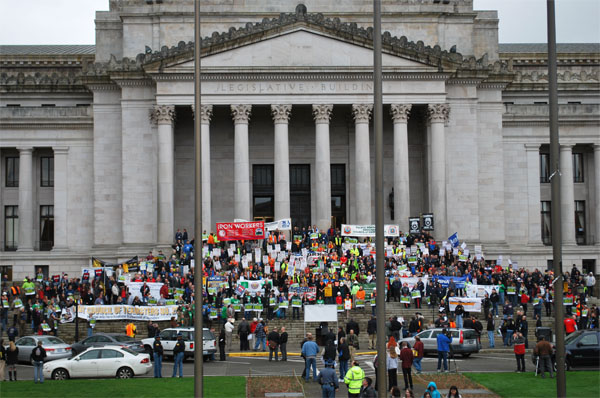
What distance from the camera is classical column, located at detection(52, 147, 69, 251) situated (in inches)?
2864

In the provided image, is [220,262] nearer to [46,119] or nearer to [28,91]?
[46,119]

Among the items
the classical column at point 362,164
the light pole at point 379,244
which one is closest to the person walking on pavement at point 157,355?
the light pole at point 379,244

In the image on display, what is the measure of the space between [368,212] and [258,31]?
51.4 ft

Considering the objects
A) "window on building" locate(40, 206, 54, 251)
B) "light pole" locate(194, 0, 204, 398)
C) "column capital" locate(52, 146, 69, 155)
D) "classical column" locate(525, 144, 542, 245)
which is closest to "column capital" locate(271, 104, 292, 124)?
"column capital" locate(52, 146, 69, 155)

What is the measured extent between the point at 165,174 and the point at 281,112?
9827 mm

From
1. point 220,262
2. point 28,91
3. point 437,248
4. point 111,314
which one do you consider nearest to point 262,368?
point 111,314

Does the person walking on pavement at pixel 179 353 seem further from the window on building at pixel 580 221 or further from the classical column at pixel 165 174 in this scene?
the window on building at pixel 580 221

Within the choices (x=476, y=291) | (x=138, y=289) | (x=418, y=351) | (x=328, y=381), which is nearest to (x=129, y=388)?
(x=328, y=381)

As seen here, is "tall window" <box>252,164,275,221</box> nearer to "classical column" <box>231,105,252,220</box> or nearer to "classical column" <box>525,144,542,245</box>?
"classical column" <box>231,105,252,220</box>

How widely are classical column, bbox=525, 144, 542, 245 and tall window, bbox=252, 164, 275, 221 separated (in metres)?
21.2

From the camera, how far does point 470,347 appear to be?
4434 cm

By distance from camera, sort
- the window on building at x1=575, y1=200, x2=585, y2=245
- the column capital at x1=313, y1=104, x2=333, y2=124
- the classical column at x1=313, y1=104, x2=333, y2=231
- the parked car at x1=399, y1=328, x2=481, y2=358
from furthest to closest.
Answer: the window on building at x1=575, y1=200, x2=585, y2=245 → the column capital at x1=313, y1=104, x2=333, y2=124 → the classical column at x1=313, y1=104, x2=333, y2=231 → the parked car at x1=399, y1=328, x2=481, y2=358

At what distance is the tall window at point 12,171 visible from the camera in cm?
7519

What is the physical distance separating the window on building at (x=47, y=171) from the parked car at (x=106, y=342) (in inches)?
1295
